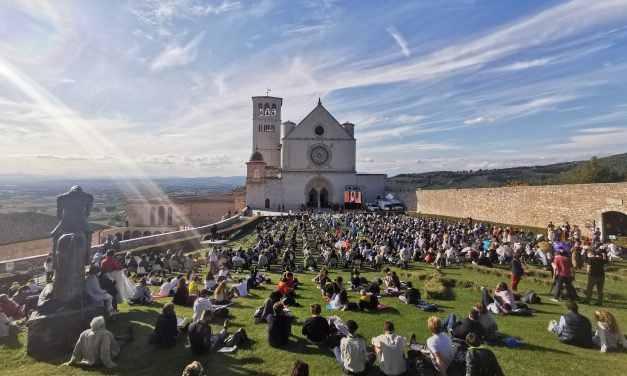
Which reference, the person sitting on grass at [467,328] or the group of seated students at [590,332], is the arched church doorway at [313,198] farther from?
the person sitting on grass at [467,328]

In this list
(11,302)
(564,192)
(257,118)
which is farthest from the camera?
(257,118)

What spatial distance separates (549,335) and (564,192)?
18.4m

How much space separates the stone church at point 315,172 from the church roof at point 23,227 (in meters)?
22.3

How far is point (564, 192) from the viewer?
869 inches

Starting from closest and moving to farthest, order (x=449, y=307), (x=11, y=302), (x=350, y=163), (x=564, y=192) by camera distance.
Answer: (x=11, y=302)
(x=449, y=307)
(x=564, y=192)
(x=350, y=163)

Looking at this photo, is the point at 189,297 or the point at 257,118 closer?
the point at 189,297

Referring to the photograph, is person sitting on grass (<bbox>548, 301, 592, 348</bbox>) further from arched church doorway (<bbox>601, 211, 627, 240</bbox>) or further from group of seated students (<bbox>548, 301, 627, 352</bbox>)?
arched church doorway (<bbox>601, 211, 627, 240</bbox>)

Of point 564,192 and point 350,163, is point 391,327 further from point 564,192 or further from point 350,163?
point 350,163

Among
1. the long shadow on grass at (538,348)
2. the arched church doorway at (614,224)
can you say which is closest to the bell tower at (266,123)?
the arched church doorway at (614,224)

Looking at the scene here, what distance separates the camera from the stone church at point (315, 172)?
5059 cm

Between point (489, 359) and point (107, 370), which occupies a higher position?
point (489, 359)

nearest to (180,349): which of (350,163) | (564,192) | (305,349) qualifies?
(305,349)

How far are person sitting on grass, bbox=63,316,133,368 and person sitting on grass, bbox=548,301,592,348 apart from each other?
7.94 metres

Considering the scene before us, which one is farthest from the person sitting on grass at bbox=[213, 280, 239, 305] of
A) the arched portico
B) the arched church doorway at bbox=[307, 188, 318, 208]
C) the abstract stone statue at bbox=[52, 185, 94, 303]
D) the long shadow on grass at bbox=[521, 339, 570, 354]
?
the arched church doorway at bbox=[307, 188, 318, 208]
